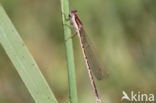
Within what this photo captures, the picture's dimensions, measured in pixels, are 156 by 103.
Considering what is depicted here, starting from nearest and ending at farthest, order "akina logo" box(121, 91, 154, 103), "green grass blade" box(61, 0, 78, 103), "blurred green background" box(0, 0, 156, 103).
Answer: "green grass blade" box(61, 0, 78, 103)
"akina logo" box(121, 91, 154, 103)
"blurred green background" box(0, 0, 156, 103)

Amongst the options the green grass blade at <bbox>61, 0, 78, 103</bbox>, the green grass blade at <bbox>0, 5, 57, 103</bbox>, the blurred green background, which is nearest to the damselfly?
the blurred green background

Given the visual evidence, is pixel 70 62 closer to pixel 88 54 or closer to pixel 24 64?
pixel 24 64

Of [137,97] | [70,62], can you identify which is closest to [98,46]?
[137,97]

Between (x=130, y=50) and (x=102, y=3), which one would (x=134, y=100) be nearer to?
(x=130, y=50)

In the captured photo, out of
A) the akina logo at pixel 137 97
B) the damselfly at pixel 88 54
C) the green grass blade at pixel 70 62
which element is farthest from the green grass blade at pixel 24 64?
the akina logo at pixel 137 97

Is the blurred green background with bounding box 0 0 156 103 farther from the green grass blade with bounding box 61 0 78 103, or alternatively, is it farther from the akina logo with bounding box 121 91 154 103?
the green grass blade with bounding box 61 0 78 103

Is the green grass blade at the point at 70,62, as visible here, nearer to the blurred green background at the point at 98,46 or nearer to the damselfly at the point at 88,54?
the damselfly at the point at 88,54
